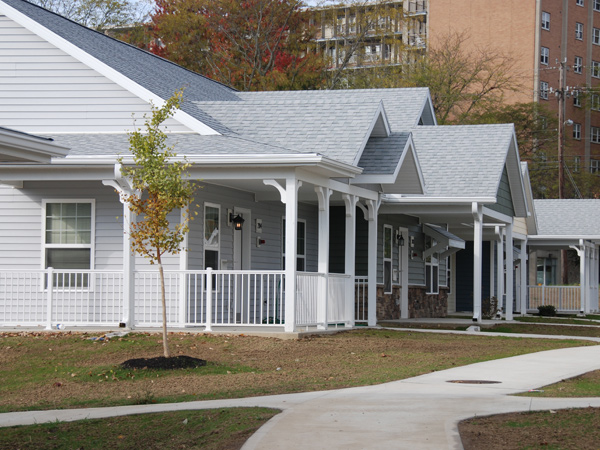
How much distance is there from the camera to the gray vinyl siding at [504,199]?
25.5 metres

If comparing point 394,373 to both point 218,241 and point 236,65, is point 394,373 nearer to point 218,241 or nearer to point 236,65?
point 218,241

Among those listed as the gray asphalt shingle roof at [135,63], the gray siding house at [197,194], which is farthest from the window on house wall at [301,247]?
the gray asphalt shingle roof at [135,63]

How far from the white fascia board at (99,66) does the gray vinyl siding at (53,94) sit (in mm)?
118

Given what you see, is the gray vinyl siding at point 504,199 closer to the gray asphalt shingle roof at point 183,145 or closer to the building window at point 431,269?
the building window at point 431,269

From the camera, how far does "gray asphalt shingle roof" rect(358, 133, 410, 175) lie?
755 inches

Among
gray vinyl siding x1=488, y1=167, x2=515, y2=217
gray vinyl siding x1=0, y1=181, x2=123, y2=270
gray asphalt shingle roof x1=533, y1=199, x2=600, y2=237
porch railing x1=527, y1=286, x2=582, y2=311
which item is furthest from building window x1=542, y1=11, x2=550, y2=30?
gray vinyl siding x1=0, y1=181, x2=123, y2=270

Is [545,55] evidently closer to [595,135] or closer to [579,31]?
[579,31]

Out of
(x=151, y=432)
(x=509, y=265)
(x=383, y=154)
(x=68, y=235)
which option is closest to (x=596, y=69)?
(x=509, y=265)

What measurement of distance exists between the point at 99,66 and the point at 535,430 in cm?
1341

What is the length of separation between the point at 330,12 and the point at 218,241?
1098 inches

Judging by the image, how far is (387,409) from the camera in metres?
9.25

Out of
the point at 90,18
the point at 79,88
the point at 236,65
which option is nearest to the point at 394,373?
the point at 79,88

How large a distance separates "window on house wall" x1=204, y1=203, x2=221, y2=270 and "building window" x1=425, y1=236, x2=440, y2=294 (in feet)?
33.6

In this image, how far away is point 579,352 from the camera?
54.2ft
